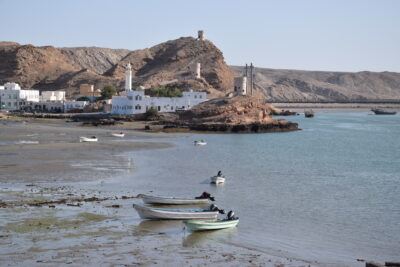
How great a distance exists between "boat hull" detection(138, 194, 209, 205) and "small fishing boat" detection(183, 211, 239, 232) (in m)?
4.37

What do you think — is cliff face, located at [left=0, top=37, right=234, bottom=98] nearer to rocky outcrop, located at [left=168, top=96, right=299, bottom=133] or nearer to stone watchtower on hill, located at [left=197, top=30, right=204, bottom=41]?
stone watchtower on hill, located at [left=197, top=30, right=204, bottom=41]

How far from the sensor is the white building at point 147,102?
108125mm

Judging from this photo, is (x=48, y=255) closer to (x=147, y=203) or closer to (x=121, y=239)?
(x=121, y=239)

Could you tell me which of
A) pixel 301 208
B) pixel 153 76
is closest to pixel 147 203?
pixel 301 208

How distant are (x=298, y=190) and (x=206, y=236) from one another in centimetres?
1377

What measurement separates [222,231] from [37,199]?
31.4 ft

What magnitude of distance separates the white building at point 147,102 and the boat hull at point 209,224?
→ 82.6 metres

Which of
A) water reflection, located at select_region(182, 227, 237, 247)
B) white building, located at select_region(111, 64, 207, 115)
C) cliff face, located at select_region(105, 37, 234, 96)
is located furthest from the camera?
cliff face, located at select_region(105, 37, 234, 96)

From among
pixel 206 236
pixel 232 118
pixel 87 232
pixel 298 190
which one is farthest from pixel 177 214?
pixel 232 118

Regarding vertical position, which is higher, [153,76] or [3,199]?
[153,76]

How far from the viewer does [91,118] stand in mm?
104500

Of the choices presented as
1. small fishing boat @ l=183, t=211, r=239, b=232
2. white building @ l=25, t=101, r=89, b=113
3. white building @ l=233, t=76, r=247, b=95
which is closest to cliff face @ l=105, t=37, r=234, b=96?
white building @ l=233, t=76, r=247, b=95

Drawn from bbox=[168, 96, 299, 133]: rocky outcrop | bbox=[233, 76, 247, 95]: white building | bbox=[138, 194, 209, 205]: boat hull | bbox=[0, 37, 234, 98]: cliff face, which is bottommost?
bbox=[138, 194, 209, 205]: boat hull

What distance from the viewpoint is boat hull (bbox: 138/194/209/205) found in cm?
2959
